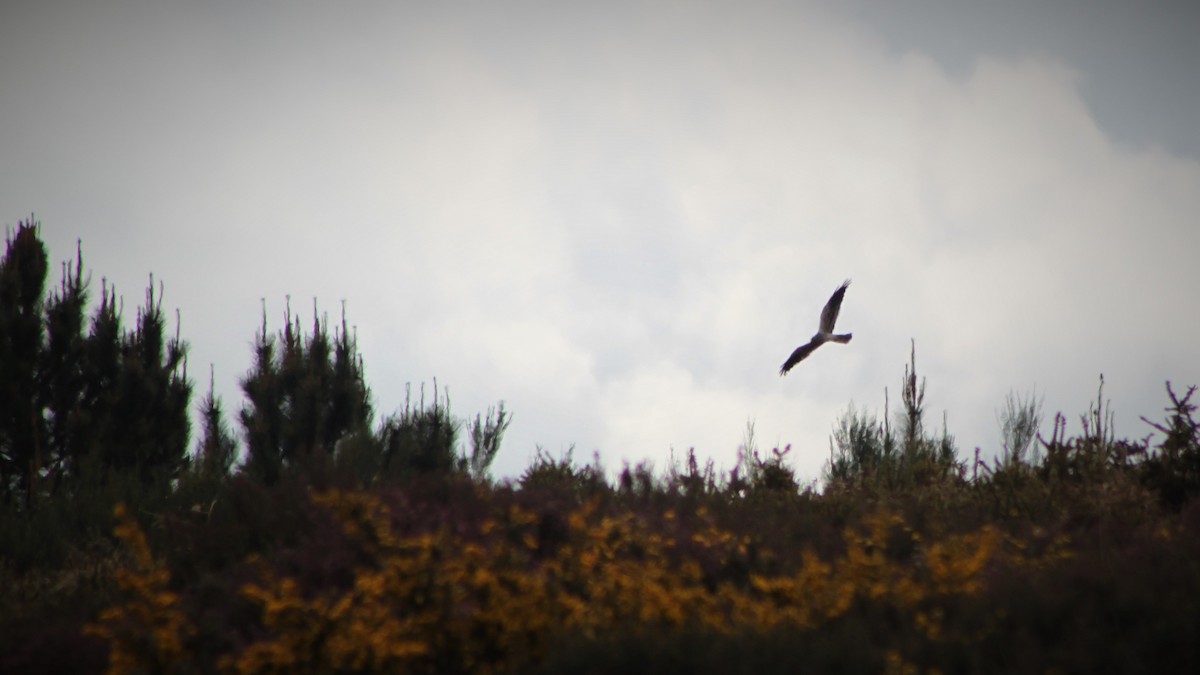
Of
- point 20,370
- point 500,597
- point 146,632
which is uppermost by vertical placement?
point 20,370

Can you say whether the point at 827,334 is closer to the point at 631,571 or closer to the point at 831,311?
the point at 831,311

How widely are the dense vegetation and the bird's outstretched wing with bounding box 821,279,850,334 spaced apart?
2.02m

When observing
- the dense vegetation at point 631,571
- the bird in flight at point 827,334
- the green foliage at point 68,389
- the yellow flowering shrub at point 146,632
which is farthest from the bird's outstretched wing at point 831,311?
the green foliage at point 68,389

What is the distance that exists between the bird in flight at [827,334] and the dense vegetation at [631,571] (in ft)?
6.15

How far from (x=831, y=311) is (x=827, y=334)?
0.98ft

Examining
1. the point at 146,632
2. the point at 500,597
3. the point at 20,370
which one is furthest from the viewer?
the point at 20,370

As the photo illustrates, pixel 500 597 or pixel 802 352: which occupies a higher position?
pixel 802 352

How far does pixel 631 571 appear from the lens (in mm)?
6660

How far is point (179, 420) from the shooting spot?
24.0 m

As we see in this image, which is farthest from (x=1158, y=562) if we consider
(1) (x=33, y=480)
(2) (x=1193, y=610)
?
(1) (x=33, y=480)

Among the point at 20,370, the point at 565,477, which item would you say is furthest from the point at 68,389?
the point at 565,477

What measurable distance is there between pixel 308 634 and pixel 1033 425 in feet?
80.8

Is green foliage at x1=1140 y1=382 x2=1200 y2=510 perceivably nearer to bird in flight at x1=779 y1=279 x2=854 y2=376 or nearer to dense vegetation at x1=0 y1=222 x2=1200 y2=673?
dense vegetation at x1=0 y1=222 x2=1200 y2=673

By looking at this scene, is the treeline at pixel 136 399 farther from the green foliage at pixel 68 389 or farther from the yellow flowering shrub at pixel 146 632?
the yellow flowering shrub at pixel 146 632
